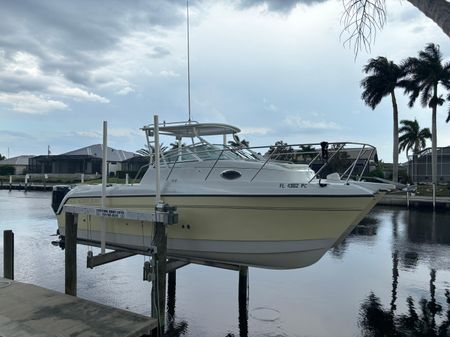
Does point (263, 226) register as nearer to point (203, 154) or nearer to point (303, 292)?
point (203, 154)

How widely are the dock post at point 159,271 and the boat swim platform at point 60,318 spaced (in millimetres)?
631

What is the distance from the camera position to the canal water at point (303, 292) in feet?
27.7

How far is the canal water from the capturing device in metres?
8.45

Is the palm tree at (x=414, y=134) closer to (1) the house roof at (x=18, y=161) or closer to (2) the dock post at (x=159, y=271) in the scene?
(2) the dock post at (x=159, y=271)

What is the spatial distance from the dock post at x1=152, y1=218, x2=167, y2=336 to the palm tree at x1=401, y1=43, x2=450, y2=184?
120 ft

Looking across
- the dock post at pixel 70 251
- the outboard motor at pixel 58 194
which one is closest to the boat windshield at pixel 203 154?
the dock post at pixel 70 251

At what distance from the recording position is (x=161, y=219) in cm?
655

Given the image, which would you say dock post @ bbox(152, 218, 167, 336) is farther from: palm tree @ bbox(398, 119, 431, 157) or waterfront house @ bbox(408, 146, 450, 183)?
palm tree @ bbox(398, 119, 431, 157)

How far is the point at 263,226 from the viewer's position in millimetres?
6656

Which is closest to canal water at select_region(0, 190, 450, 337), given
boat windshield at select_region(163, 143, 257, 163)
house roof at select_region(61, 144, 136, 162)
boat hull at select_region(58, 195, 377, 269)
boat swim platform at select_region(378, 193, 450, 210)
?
boat hull at select_region(58, 195, 377, 269)

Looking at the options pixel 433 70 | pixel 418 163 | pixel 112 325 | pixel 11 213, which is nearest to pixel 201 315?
pixel 112 325

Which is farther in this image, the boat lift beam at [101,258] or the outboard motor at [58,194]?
the outboard motor at [58,194]

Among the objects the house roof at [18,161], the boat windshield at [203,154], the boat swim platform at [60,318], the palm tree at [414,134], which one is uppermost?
the palm tree at [414,134]

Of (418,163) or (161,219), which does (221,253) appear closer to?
(161,219)
